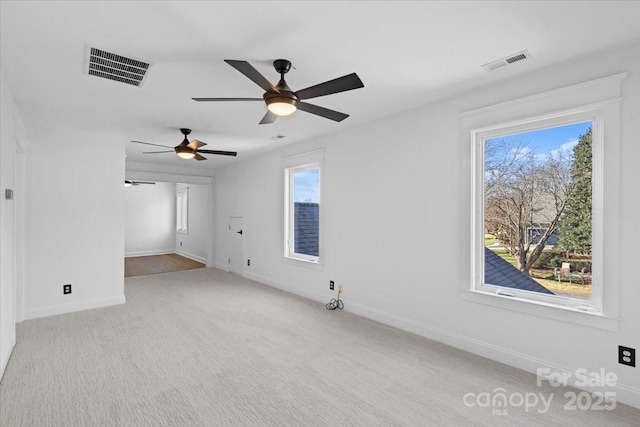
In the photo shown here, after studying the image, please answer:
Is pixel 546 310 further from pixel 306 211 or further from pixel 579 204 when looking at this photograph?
pixel 306 211

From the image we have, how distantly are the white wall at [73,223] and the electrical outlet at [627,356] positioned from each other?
19.3 ft

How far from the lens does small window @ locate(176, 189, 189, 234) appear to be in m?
10.4

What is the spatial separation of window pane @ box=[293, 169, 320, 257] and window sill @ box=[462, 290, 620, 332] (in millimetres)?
2671

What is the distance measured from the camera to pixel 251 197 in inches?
268

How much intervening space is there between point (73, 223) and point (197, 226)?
4.92 metres

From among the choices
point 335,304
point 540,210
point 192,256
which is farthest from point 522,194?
point 192,256

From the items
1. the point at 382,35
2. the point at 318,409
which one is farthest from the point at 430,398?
the point at 382,35

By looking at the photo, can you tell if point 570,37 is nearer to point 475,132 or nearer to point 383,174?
point 475,132

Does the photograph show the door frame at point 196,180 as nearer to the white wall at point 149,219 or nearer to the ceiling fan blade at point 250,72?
the white wall at point 149,219

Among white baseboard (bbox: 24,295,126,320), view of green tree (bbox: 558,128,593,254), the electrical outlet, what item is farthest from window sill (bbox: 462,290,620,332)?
white baseboard (bbox: 24,295,126,320)

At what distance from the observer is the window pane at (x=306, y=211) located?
5.33m

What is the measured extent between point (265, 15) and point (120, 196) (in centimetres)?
419

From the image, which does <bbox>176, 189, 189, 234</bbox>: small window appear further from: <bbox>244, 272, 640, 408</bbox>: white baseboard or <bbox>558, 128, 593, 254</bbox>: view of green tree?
<bbox>558, 128, 593, 254</bbox>: view of green tree

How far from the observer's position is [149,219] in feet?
35.4
